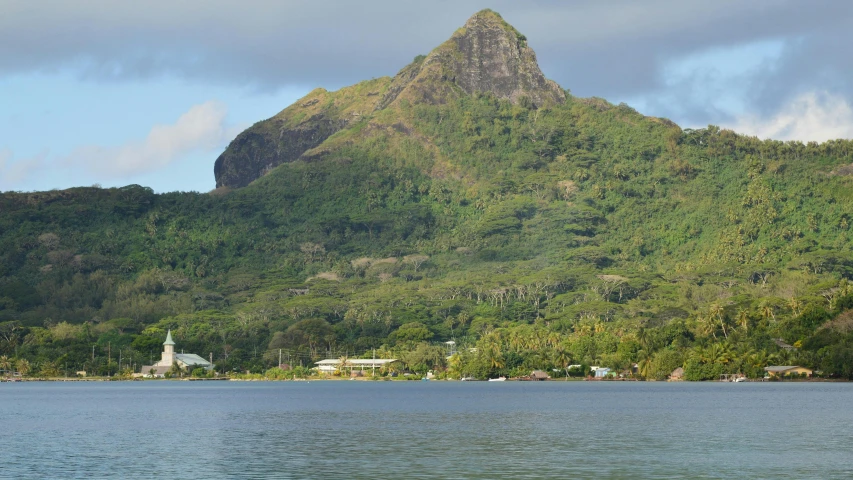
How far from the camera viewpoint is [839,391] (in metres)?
114

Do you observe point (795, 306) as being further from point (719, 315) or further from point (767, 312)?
point (719, 315)

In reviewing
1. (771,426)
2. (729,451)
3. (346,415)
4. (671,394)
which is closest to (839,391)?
(671,394)

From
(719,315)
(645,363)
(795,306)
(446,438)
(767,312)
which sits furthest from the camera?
(767,312)

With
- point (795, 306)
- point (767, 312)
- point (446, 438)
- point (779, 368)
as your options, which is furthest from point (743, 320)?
point (446, 438)

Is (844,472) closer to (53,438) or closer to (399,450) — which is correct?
(399,450)

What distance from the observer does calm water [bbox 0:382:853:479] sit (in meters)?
51.8

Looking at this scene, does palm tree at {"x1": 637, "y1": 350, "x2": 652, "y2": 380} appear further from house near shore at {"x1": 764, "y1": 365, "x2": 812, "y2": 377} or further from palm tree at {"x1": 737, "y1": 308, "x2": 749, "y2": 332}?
house near shore at {"x1": 764, "y1": 365, "x2": 812, "y2": 377}

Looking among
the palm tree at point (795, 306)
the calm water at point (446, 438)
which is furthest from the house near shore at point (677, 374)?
the calm water at point (446, 438)

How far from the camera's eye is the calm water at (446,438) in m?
51.8

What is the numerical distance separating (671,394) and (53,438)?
71.2 meters

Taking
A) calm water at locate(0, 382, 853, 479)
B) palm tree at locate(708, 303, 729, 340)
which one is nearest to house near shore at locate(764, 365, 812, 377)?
palm tree at locate(708, 303, 729, 340)

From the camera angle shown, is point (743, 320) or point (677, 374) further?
point (743, 320)

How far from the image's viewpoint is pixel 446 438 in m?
67.3

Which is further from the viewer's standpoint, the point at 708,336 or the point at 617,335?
the point at 617,335
